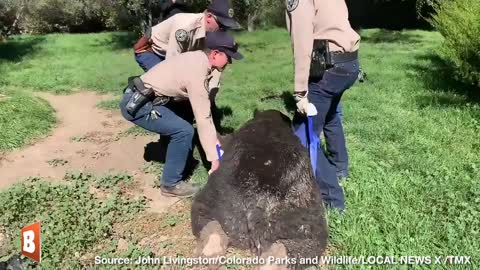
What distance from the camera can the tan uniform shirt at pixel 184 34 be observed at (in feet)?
15.8

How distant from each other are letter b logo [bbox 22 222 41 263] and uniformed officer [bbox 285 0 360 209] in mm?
2030

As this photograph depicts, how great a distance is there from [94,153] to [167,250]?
105 inches

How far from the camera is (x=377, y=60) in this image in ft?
37.0

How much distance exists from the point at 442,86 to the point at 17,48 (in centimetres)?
1342

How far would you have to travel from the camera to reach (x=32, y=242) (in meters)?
3.52

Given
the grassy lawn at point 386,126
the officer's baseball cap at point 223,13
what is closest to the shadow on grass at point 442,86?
the grassy lawn at point 386,126

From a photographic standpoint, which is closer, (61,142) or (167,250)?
(167,250)

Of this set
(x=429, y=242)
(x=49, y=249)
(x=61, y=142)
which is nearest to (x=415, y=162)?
(x=429, y=242)

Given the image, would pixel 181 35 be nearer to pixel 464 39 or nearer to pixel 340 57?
pixel 340 57

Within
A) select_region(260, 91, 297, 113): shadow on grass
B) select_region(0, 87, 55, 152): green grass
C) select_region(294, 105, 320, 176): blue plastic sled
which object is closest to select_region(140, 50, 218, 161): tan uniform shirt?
select_region(294, 105, 320, 176): blue plastic sled

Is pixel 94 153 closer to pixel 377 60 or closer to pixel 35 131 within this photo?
pixel 35 131

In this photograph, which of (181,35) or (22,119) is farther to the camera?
(22,119)

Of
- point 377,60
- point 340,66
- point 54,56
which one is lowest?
point 54,56

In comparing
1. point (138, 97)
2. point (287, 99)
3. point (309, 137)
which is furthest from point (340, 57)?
point (287, 99)
